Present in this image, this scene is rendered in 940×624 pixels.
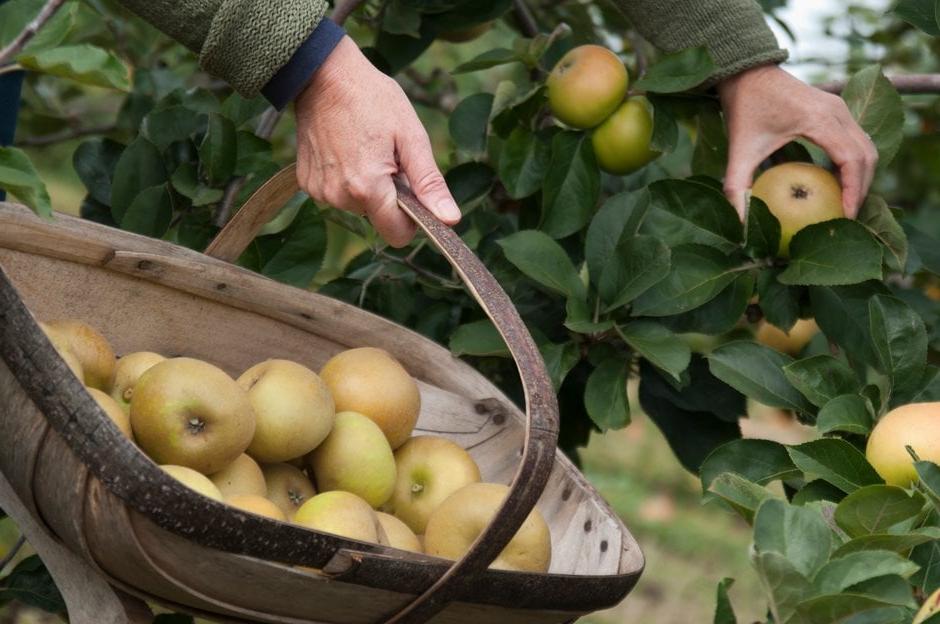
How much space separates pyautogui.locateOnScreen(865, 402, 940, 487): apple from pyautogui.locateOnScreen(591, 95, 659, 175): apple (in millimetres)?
586

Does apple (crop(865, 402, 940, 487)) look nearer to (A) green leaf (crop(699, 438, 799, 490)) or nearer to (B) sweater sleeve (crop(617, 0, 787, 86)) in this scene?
(A) green leaf (crop(699, 438, 799, 490))

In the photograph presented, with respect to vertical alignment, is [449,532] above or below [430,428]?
above

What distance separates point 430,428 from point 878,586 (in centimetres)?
68

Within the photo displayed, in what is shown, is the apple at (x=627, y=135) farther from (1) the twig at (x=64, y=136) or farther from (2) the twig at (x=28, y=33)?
(1) the twig at (x=64, y=136)

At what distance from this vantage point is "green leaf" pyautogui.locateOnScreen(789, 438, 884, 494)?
1177 mm

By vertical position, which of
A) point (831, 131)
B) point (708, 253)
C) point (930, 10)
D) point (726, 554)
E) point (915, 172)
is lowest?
point (726, 554)

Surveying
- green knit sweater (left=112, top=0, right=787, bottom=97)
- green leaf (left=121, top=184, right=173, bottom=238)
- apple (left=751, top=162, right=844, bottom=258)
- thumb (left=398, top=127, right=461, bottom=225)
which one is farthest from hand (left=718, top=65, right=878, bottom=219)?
green leaf (left=121, top=184, right=173, bottom=238)

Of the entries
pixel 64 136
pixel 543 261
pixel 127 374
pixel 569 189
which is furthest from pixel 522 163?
pixel 64 136

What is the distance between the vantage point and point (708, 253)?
4.97ft

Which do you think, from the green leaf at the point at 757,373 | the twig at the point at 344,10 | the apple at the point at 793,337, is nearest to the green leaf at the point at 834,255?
the green leaf at the point at 757,373

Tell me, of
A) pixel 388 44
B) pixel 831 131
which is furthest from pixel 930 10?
pixel 388 44

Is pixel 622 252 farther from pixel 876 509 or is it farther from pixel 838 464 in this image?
pixel 876 509

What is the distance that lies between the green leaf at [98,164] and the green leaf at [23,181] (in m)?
0.66

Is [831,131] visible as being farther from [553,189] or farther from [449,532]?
[449,532]
